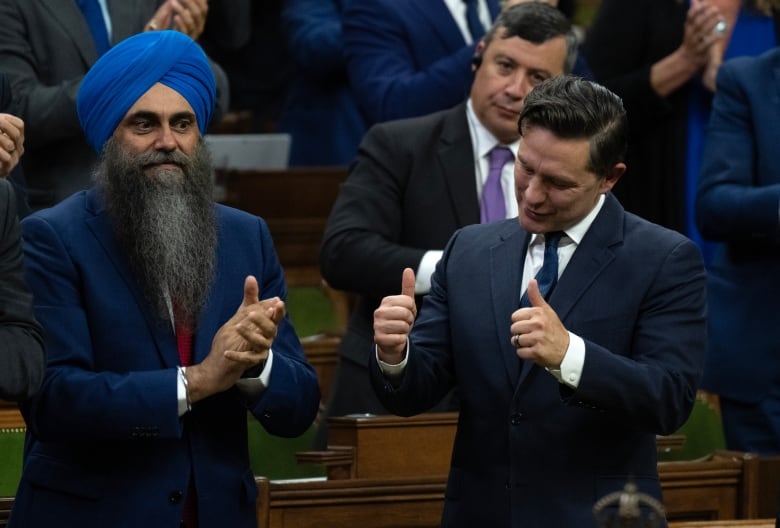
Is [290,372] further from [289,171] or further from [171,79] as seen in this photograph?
[289,171]

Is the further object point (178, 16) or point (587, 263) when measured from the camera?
point (178, 16)

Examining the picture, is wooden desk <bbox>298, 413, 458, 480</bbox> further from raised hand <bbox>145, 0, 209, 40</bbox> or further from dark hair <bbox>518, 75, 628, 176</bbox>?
raised hand <bbox>145, 0, 209, 40</bbox>

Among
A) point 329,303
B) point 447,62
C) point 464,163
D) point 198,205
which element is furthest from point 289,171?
point 198,205

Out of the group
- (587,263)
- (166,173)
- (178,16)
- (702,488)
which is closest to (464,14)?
(178,16)

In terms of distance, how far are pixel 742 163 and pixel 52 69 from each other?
1.99 metres

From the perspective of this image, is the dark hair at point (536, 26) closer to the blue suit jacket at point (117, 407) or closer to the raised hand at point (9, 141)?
the blue suit jacket at point (117, 407)

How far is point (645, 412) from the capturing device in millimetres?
3633

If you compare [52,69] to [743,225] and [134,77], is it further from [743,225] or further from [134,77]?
[743,225]

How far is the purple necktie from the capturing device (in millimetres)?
5105

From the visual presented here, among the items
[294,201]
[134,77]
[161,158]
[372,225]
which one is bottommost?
[294,201]

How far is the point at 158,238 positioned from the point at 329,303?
3.05 m

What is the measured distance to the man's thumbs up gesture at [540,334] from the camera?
3.50 metres

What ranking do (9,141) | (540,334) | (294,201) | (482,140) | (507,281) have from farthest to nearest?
(294,201) → (482,140) → (9,141) → (507,281) → (540,334)

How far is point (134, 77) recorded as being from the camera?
3.95m
